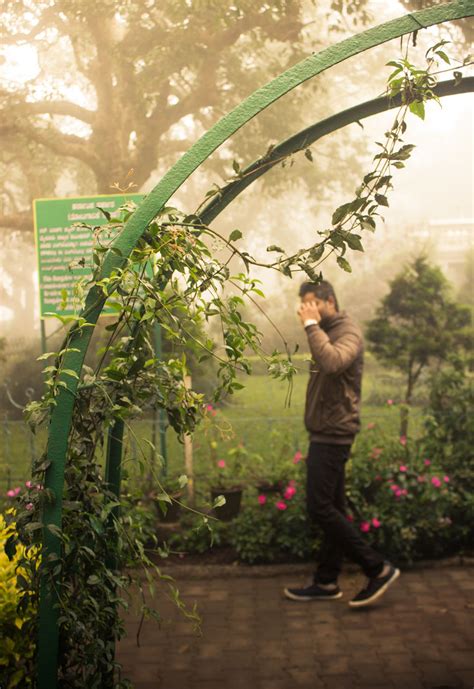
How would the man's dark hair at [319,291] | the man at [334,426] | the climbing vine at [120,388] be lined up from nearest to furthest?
the climbing vine at [120,388]
the man at [334,426]
the man's dark hair at [319,291]

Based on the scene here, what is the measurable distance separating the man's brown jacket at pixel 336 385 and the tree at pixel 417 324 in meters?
1.95

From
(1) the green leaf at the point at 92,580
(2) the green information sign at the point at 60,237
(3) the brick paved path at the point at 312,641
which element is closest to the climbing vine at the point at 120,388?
(1) the green leaf at the point at 92,580

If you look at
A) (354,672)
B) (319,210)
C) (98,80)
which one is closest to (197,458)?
(319,210)

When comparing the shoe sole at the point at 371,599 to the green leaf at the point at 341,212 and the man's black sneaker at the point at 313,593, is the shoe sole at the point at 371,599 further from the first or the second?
the green leaf at the point at 341,212

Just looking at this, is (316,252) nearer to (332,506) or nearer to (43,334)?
(332,506)

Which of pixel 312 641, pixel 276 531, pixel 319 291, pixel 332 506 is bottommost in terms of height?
pixel 312 641

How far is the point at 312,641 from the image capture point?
180 inches

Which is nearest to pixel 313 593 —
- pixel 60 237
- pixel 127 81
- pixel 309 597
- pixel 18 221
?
pixel 309 597

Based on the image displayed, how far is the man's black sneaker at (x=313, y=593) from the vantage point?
5.14 metres

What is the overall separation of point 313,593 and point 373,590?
40 centimetres

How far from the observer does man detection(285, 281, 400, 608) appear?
489 cm

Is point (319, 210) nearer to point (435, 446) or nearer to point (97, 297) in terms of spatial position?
point (435, 446)

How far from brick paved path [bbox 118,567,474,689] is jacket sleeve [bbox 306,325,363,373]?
1.54 metres

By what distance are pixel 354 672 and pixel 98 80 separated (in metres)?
5.15
